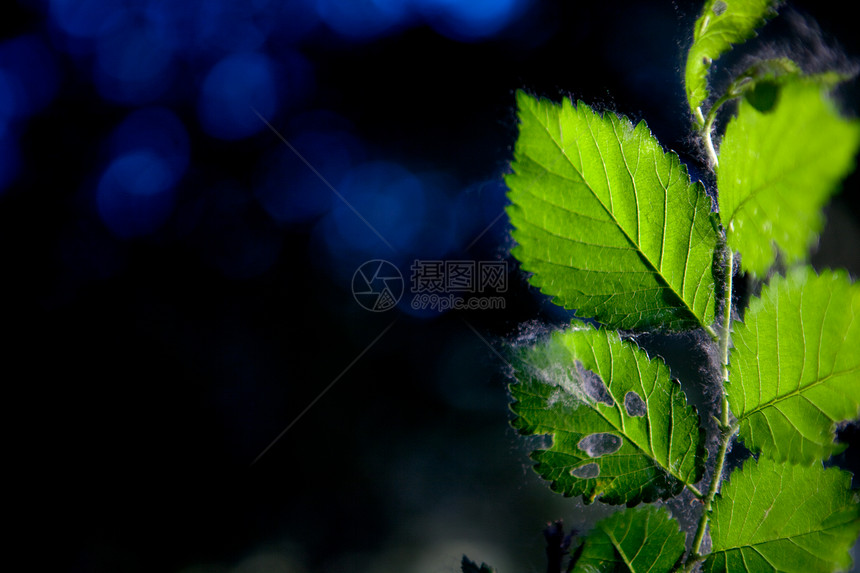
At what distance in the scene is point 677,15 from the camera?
0.30 m

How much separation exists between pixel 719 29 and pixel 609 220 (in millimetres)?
94

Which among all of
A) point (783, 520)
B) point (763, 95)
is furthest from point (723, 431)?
point (763, 95)

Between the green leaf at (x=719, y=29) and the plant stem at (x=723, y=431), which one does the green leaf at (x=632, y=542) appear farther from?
the green leaf at (x=719, y=29)

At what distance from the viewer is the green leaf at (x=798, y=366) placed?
202 millimetres

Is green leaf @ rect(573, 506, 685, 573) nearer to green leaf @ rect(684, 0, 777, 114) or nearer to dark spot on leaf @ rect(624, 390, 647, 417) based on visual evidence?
dark spot on leaf @ rect(624, 390, 647, 417)

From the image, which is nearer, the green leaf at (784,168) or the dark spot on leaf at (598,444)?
the green leaf at (784,168)

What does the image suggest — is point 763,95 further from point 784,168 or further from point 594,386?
point 594,386

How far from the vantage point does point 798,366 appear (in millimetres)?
215

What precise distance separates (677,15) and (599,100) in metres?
0.10

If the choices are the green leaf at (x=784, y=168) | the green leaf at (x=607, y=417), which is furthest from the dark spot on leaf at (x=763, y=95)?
the green leaf at (x=607, y=417)

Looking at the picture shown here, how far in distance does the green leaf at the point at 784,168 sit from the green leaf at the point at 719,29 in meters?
0.04

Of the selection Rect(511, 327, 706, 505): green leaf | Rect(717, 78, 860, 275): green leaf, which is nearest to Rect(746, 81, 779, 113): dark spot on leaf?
Rect(717, 78, 860, 275): green leaf

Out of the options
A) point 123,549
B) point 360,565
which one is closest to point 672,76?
point 360,565

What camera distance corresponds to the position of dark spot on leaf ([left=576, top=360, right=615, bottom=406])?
259 millimetres
